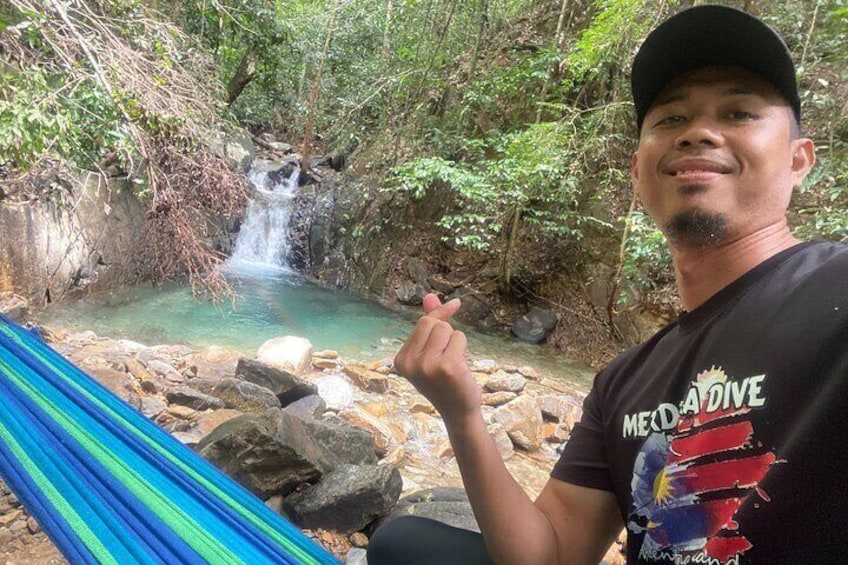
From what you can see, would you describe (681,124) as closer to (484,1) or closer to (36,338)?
(36,338)

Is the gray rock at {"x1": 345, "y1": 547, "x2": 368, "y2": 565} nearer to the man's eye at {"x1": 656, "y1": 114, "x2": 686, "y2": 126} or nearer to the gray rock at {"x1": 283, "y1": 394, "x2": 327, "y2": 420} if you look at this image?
the gray rock at {"x1": 283, "y1": 394, "x2": 327, "y2": 420}

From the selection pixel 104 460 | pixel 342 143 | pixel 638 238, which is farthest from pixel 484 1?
pixel 104 460

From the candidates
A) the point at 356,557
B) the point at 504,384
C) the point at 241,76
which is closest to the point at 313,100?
the point at 241,76

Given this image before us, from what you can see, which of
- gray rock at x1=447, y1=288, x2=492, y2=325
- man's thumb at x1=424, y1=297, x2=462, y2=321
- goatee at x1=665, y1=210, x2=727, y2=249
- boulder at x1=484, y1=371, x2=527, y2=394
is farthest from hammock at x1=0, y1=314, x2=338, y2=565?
gray rock at x1=447, y1=288, x2=492, y2=325

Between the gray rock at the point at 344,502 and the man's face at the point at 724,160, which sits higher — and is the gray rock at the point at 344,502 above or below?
below

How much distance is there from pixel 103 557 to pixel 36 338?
1.05m

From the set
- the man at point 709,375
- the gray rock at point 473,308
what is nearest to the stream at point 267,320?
the gray rock at point 473,308

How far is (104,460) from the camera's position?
945 millimetres

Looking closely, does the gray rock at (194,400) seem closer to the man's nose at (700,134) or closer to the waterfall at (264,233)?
the man's nose at (700,134)

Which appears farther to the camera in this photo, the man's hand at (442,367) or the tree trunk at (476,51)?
the tree trunk at (476,51)

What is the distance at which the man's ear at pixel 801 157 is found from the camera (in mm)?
592

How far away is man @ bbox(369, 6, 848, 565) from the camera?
0.43 m

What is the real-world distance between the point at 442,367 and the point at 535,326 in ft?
14.8

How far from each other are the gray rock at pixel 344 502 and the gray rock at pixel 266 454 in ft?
0.20
